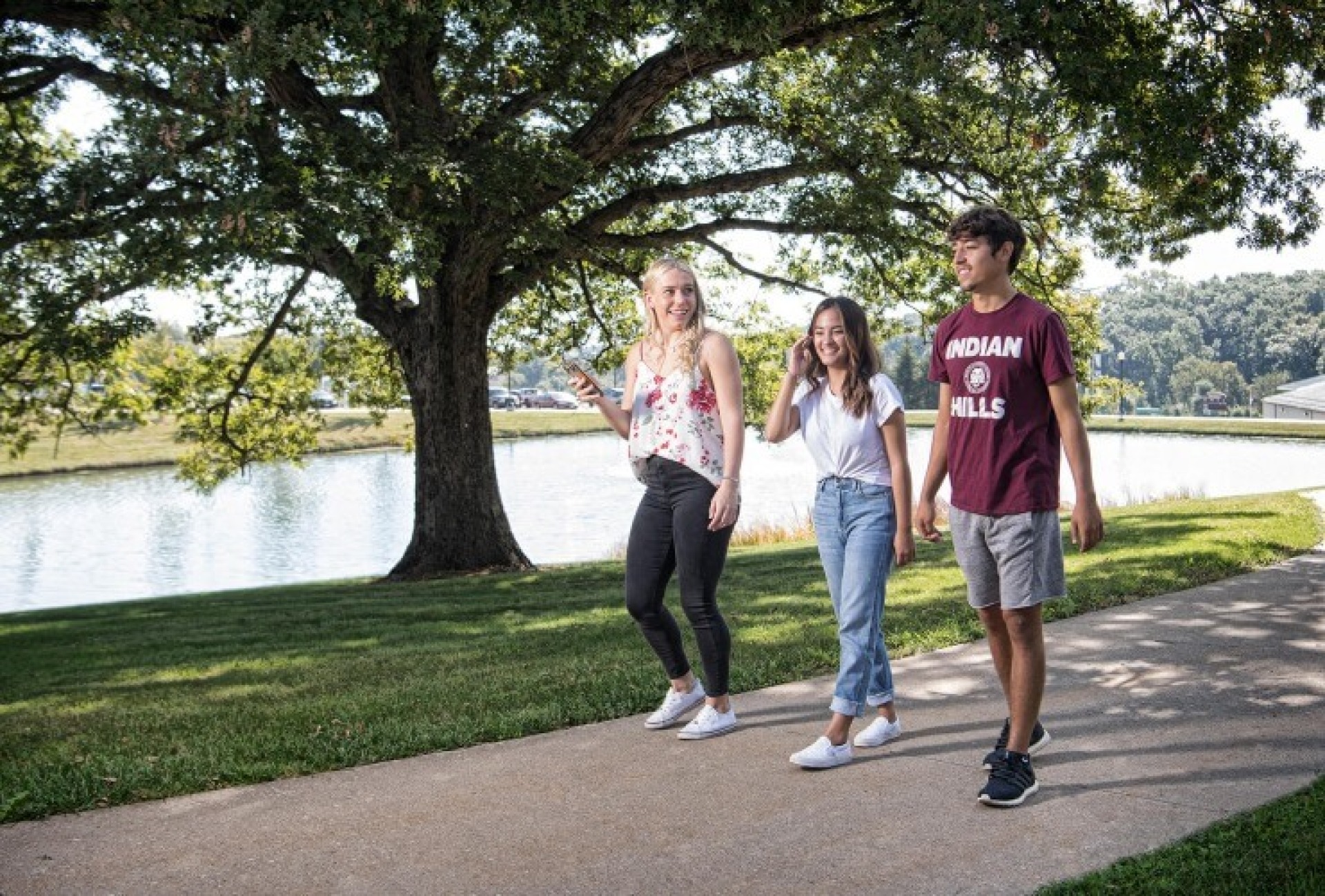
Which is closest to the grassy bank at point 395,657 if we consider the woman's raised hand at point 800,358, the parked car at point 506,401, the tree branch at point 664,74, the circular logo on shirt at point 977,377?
the woman's raised hand at point 800,358

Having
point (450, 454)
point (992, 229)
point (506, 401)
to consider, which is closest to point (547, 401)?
point (506, 401)

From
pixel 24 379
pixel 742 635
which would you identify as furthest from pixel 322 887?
pixel 24 379

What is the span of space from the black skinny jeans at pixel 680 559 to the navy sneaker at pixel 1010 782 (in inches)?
54.6

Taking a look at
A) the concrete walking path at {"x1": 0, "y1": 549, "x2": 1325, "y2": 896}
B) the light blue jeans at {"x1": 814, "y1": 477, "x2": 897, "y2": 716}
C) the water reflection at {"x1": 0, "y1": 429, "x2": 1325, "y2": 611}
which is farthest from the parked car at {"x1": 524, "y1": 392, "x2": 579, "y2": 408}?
the light blue jeans at {"x1": 814, "y1": 477, "x2": 897, "y2": 716}

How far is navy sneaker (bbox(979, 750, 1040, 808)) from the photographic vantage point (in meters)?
4.48

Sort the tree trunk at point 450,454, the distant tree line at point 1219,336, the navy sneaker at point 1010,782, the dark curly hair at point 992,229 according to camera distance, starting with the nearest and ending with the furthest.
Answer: the navy sneaker at point 1010,782 < the dark curly hair at point 992,229 < the tree trunk at point 450,454 < the distant tree line at point 1219,336

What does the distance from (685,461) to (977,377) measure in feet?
4.58

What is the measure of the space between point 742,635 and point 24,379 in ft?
43.8

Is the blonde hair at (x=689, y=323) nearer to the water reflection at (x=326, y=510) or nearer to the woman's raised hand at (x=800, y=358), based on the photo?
the woman's raised hand at (x=800, y=358)

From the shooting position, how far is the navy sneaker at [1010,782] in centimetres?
448

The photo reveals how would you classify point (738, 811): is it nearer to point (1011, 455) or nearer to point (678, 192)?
point (1011, 455)

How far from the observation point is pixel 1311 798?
14.4 ft

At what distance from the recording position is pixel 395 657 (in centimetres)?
899

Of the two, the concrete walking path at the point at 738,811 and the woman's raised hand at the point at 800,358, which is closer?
the concrete walking path at the point at 738,811
